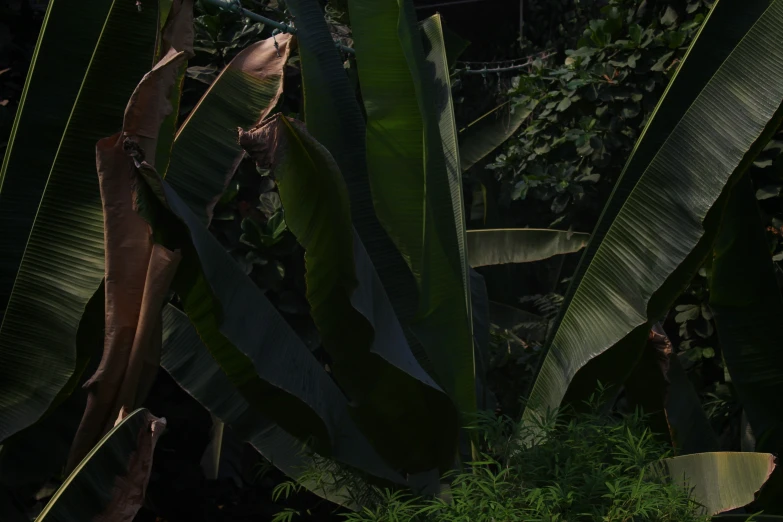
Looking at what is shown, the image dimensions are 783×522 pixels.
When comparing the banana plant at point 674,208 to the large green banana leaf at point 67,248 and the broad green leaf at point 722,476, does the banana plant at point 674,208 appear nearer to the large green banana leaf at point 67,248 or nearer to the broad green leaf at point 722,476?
the broad green leaf at point 722,476

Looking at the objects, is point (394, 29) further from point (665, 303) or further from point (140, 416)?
point (140, 416)

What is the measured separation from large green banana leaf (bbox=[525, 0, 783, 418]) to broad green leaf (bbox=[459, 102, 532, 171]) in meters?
2.41

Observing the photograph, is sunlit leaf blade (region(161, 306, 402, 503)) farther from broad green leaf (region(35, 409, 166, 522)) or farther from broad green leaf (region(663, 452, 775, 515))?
broad green leaf (region(663, 452, 775, 515))

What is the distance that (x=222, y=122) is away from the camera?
2.78m

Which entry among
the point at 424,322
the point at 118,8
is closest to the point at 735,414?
the point at 424,322

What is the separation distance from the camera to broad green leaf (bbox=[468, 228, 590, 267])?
421 cm

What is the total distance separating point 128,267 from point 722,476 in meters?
1.72

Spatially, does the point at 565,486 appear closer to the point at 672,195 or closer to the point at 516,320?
the point at 672,195

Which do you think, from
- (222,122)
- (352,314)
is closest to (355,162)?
(222,122)

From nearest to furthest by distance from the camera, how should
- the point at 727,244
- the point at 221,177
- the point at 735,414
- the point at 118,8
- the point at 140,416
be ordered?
the point at 140,416
the point at 118,8
the point at 221,177
the point at 727,244
the point at 735,414

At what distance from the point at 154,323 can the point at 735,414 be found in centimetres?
256

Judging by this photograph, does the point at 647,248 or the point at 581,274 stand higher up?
the point at 647,248

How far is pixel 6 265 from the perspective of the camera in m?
2.51

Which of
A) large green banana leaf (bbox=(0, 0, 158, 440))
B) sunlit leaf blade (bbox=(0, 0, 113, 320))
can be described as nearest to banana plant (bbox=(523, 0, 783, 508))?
large green banana leaf (bbox=(0, 0, 158, 440))
